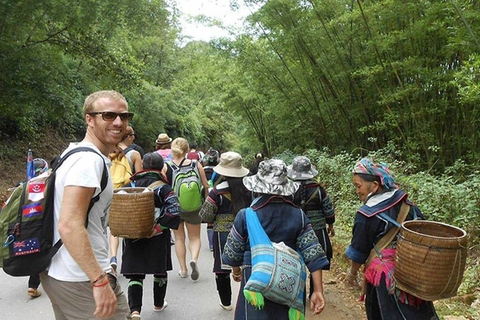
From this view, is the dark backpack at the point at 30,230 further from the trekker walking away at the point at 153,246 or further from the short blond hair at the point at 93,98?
the trekker walking away at the point at 153,246

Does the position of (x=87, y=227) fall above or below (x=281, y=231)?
above

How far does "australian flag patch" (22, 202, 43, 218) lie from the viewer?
1.81 metres

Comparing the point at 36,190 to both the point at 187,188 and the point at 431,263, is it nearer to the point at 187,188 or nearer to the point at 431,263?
the point at 431,263

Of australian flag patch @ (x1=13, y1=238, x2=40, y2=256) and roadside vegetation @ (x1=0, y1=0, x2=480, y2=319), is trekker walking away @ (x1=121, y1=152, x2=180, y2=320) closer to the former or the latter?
australian flag patch @ (x1=13, y1=238, x2=40, y2=256)

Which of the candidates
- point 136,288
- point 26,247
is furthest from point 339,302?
point 26,247

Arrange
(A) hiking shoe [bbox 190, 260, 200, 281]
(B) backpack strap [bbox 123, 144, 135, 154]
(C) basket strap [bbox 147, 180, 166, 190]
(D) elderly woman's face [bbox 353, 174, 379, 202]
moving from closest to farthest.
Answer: (D) elderly woman's face [bbox 353, 174, 379, 202]
(C) basket strap [bbox 147, 180, 166, 190]
(A) hiking shoe [bbox 190, 260, 200, 281]
(B) backpack strap [bbox 123, 144, 135, 154]

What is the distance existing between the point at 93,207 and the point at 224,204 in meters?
2.05

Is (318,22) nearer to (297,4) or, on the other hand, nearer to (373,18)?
(297,4)

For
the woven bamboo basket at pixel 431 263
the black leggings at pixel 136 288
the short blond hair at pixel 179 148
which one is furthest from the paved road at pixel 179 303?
the woven bamboo basket at pixel 431 263

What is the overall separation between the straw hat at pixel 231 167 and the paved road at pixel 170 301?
1467mm

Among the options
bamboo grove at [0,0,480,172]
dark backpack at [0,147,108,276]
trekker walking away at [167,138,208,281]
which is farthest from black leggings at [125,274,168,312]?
bamboo grove at [0,0,480,172]

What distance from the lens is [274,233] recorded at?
7.78 ft

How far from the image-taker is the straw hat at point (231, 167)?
3.82 meters

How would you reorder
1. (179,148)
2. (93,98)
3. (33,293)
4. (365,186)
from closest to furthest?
(93,98) → (365,186) → (33,293) → (179,148)
